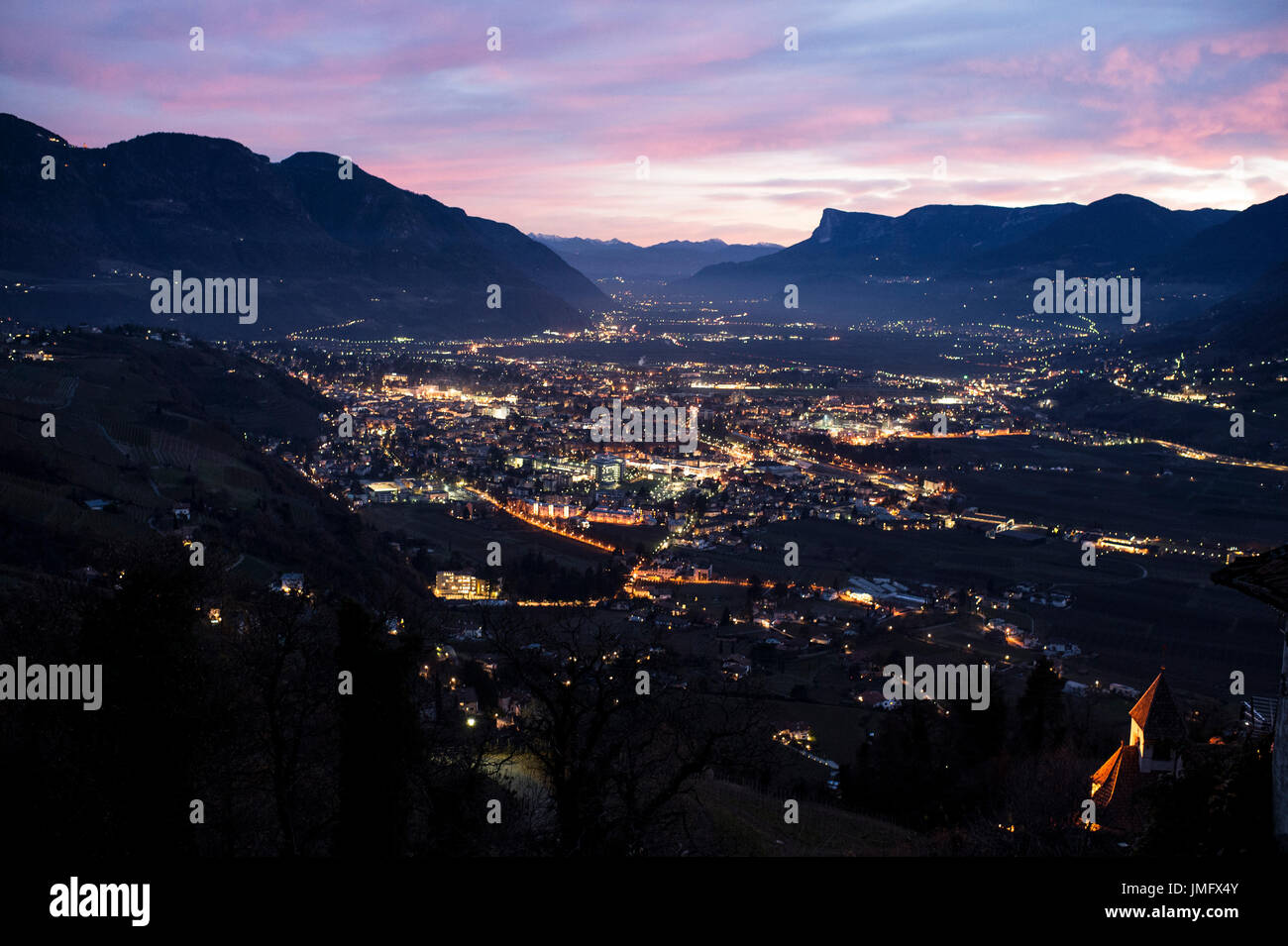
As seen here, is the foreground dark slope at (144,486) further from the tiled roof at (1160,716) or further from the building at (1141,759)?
the tiled roof at (1160,716)

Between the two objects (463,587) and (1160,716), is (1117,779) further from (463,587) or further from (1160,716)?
(463,587)

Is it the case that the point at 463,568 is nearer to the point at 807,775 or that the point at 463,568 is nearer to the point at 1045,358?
the point at 807,775

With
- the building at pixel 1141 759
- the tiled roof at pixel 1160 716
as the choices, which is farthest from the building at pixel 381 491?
the tiled roof at pixel 1160 716

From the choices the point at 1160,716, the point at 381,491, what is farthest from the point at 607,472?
the point at 1160,716

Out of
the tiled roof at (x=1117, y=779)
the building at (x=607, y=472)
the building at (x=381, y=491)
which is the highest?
the building at (x=607, y=472)

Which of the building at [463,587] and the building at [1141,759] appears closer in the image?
the building at [1141,759]

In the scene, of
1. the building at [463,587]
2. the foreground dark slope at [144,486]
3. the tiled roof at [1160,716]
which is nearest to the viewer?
the tiled roof at [1160,716]

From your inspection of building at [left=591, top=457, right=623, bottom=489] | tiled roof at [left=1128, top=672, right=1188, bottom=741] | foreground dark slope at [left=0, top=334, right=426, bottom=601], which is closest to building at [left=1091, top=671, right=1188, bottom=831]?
tiled roof at [left=1128, top=672, right=1188, bottom=741]

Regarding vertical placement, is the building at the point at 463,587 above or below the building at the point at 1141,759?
below

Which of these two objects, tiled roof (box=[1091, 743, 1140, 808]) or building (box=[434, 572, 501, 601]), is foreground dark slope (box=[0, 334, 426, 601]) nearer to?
building (box=[434, 572, 501, 601])

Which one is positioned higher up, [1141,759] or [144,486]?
[144,486]
